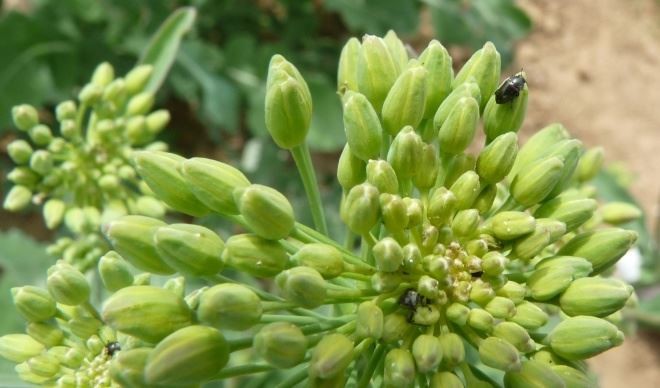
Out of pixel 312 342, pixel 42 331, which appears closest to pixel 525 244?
pixel 312 342

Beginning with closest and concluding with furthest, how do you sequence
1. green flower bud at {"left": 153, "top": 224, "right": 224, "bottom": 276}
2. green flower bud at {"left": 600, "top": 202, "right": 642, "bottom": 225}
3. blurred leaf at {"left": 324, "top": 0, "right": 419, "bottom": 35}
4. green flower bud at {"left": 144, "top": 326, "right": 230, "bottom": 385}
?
1. green flower bud at {"left": 144, "top": 326, "right": 230, "bottom": 385}
2. green flower bud at {"left": 153, "top": 224, "right": 224, "bottom": 276}
3. green flower bud at {"left": 600, "top": 202, "right": 642, "bottom": 225}
4. blurred leaf at {"left": 324, "top": 0, "right": 419, "bottom": 35}

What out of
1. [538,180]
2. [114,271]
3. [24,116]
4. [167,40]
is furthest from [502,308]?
[167,40]

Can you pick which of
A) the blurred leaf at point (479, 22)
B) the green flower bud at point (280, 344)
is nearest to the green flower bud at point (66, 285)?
the green flower bud at point (280, 344)

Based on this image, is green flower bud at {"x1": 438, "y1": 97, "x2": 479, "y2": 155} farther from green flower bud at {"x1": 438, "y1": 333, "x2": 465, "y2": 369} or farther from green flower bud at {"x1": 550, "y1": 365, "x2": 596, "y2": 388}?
green flower bud at {"x1": 550, "y1": 365, "x2": 596, "y2": 388}

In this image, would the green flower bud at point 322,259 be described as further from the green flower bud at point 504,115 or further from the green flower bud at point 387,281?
the green flower bud at point 504,115

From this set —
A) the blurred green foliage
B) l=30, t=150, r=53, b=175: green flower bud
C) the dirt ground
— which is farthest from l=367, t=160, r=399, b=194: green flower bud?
the dirt ground
